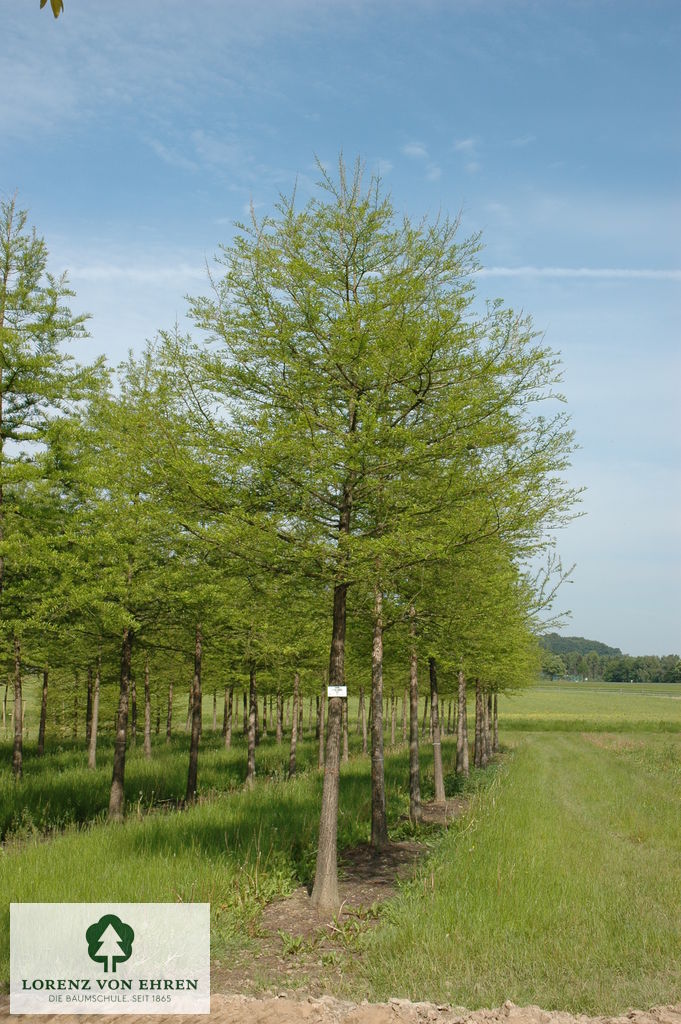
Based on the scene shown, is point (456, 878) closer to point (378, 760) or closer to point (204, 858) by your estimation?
point (204, 858)

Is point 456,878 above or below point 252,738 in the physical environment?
above

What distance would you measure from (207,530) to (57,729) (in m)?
40.1

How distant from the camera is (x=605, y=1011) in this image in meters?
5.87

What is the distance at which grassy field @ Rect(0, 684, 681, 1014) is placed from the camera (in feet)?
21.6

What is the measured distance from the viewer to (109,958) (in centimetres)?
721

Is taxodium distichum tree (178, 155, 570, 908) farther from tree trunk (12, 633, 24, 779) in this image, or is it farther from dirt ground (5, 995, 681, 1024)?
tree trunk (12, 633, 24, 779)

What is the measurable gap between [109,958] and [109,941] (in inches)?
10.5

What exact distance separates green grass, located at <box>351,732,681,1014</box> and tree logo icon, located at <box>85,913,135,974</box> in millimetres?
2453

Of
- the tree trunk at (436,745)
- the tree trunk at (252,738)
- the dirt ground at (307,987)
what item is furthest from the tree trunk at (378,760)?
the tree trunk at (252,738)

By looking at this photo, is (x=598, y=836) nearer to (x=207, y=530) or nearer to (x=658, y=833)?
(x=658, y=833)

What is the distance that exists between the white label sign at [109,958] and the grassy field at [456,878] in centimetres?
27

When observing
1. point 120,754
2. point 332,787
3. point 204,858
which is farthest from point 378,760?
point 120,754

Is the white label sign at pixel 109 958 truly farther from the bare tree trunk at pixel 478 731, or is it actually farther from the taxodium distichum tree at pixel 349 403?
the bare tree trunk at pixel 478 731

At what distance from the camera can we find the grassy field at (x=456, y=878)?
6.59m
